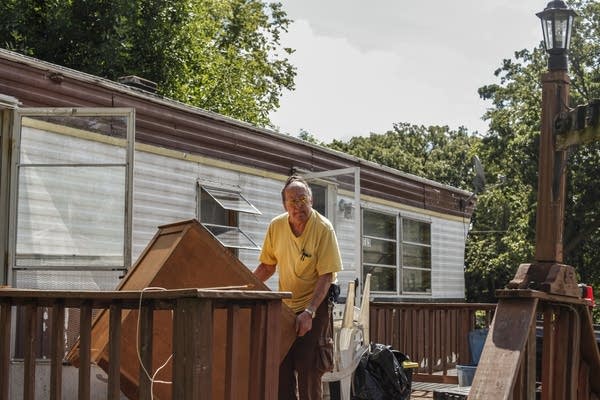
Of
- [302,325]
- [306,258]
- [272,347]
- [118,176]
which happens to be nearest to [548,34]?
[306,258]

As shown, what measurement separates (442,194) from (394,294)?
7.45 ft

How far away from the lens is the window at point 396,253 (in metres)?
11.2

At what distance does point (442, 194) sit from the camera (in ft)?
44.0

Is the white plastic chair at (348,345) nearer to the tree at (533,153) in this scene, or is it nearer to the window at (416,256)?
the window at (416,256)

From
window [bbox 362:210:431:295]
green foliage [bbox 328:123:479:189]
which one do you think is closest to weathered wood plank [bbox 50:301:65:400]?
window [bbox 362:210:431:295]

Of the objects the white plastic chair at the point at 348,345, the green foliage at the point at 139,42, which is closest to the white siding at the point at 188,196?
the white plastic chair at the point at 348,345

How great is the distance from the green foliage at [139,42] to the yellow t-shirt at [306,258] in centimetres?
1254

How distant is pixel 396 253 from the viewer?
1194 cm

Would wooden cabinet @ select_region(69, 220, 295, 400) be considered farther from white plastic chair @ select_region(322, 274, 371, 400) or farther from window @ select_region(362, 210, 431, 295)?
window @ select_region(362, 210, 431, 295)

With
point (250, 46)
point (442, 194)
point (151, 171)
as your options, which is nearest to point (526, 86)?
point (250, 46)

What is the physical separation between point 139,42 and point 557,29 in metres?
14.1

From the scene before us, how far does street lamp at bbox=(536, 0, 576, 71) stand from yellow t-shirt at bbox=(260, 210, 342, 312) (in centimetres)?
150

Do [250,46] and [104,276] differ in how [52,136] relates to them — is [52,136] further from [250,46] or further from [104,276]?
[250,46]

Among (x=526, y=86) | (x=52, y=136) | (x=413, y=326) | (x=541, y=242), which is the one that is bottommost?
(x=413, y=326)
